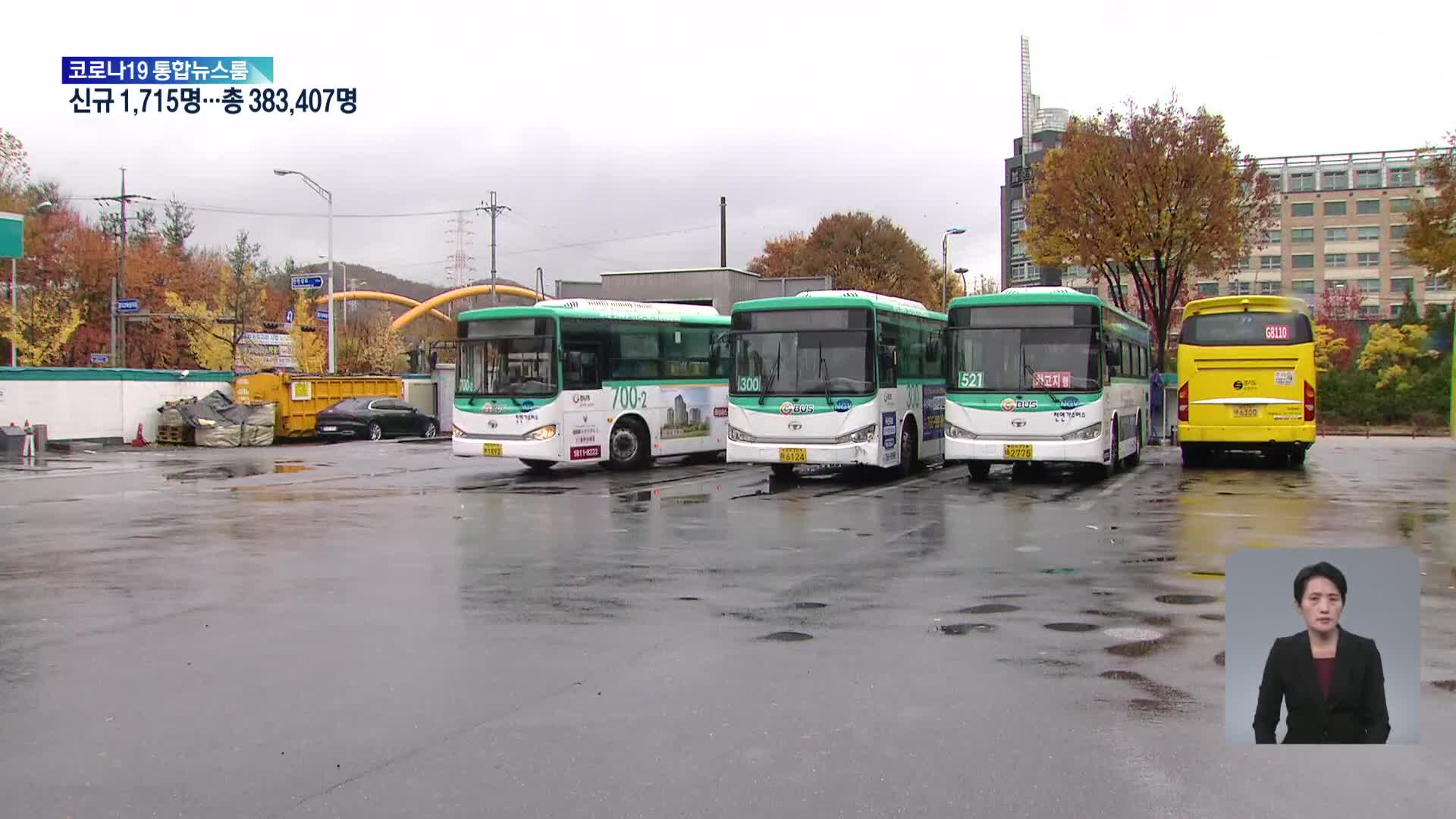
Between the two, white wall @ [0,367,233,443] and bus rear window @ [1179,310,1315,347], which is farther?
white wall @ [0,367,233,443]

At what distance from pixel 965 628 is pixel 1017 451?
11.4 metres

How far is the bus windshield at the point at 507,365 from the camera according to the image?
70.8 ft

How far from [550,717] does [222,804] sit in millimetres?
1617

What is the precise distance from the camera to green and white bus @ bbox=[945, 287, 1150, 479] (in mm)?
18953

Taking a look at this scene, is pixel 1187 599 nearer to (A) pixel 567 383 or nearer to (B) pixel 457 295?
(A) pixel 567 383

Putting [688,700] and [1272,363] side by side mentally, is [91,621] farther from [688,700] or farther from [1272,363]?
[1272,363]

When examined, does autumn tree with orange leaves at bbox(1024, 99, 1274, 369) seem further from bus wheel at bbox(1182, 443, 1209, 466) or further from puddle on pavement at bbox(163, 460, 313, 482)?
puddle on pavement at bbox(163, 460, 313, 482)

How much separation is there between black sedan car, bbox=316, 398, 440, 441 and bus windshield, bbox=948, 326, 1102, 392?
76.7ft

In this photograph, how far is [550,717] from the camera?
596 cm

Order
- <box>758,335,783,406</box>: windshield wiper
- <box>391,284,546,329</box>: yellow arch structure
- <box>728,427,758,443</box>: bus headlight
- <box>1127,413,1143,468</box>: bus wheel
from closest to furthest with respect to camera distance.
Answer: <box>758,335,783,406</box>: windshield wiper < <box>728,427,758,443</box>: bus headlight < <box>1127,413,1143,468</box>: bus wheel < <box>391,284,546,329</box>: yellow arch structure

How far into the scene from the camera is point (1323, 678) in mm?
2814

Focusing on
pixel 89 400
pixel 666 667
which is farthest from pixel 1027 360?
pixel 89 400

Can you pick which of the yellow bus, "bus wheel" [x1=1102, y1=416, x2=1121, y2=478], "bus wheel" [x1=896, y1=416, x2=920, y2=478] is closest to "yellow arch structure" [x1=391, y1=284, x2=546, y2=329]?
"bus wheel" [x1=896, y1=416, x2=920, y2=478]

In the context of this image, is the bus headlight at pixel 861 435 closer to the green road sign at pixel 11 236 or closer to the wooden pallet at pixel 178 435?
the green road sign at pixel 11 236
